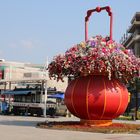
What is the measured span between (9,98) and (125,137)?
91.2ft

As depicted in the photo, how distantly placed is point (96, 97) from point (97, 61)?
165cm

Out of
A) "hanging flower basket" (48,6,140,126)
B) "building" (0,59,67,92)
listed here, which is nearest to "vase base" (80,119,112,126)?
"hanging flower basket" (48,6,140,126)

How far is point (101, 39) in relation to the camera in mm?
21672

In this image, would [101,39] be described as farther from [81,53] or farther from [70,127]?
[70,127]

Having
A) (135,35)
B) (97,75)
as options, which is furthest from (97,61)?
(135,35)

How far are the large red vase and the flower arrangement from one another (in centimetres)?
42

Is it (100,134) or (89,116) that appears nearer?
(100,134)

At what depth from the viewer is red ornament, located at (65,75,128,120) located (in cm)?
2059

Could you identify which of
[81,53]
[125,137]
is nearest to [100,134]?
[125,137]

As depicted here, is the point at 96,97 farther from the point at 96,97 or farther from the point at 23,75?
the point at 23,75

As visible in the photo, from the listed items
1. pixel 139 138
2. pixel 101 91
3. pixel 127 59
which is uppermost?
pixel 127 59

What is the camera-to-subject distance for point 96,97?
20.6m

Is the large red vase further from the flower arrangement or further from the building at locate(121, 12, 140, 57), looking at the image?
the building at locate(121, 12, 140, 57)

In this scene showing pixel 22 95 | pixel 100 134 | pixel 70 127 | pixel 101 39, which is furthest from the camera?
pixel 22 95
